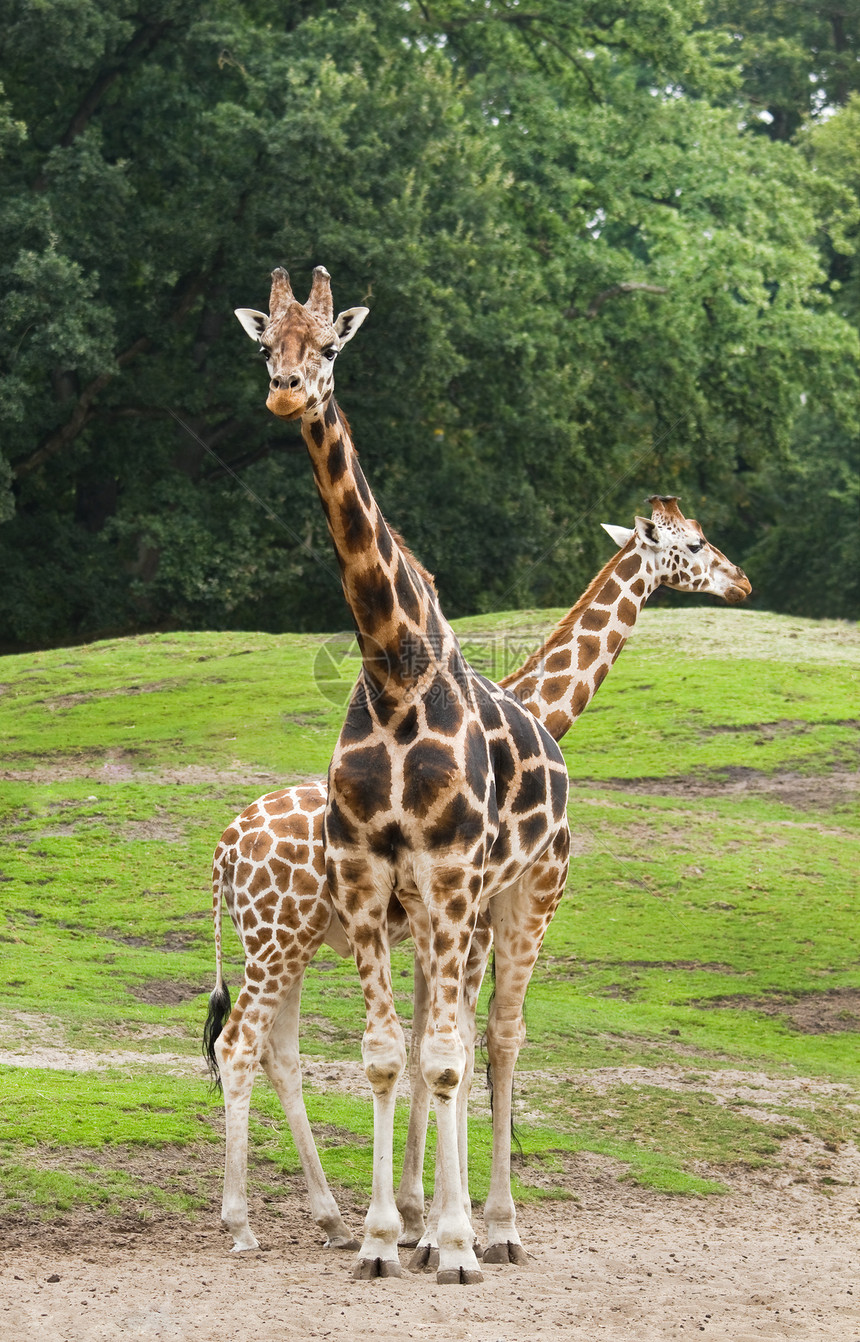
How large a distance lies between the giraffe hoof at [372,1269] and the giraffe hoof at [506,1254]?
81 centimetres

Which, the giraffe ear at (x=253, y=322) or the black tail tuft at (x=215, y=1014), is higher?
the giraffe ear at (x=253, y=322)

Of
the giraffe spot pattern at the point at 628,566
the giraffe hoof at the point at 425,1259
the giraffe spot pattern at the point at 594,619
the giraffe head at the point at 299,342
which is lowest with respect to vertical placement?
the giraffe hoof at the point at 425,1259

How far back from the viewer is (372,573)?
22.5 feet

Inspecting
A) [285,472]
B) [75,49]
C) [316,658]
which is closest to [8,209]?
[75,49]

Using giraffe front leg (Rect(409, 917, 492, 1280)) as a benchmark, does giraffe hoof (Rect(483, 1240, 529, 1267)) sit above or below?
below

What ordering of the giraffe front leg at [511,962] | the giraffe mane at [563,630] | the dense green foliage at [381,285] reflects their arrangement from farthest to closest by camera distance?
the dense green foliage at [381,285]
the giraffe mane at [563,630]
the giraffe front leg at [511,962]

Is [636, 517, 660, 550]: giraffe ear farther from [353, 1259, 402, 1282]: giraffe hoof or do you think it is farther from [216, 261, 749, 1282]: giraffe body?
[353, 1259, 402, 1282]: giraffe hoof

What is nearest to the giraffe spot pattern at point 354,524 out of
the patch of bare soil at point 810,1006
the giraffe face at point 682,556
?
the giraffe face at point 682,556

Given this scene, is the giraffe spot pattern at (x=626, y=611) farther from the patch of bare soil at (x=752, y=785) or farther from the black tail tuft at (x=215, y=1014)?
the patch of bare soil at (x=752, y=785)

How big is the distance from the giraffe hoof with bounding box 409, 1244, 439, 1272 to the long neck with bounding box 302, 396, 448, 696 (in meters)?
2.59

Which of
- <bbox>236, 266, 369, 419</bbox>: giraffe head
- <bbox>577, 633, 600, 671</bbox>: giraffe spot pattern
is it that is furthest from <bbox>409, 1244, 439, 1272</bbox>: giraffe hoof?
<bbox>236, 266, 369, 419</bbox>: giraffe head

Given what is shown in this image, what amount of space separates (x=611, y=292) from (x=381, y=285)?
816cm

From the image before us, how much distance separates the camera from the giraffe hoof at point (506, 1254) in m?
7.50

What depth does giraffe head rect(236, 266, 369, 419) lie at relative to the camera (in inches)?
241
